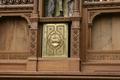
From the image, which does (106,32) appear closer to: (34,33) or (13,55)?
(34,33)

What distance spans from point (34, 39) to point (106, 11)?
1682 mm

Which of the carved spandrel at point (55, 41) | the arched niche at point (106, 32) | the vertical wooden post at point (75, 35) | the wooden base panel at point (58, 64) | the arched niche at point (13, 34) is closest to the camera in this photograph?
the wooden base panel at point (58, 64)

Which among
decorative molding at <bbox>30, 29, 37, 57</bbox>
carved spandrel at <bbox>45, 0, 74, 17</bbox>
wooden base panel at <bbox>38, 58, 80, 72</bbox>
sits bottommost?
wooden base panel at <bbox>38, 58, 80, 72</bbox>

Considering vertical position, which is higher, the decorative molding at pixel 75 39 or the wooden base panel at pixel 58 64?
the decorative molding at pixel 75 39

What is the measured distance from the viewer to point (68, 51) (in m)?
8.66

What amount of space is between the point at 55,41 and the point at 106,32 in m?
1.15

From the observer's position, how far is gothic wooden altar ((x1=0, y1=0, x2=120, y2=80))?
8461 millimetres

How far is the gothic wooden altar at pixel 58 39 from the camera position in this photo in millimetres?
8461

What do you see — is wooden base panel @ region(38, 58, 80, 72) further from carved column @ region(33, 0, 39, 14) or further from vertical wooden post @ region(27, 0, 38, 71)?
carved column @ region(33, 0, 39, 14)

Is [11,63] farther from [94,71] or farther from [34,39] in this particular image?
[94,71]

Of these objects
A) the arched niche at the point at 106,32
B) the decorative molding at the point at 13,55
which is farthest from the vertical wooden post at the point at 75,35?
the decorative molding at the point at 13,55

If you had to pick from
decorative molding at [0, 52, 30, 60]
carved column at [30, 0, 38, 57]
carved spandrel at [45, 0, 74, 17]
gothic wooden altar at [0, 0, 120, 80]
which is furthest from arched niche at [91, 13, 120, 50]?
decorative molding at [0, 52, 30, 60]

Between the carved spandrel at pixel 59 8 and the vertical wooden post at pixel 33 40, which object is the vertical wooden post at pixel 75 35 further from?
the vertical wooden post at pixel 33 40

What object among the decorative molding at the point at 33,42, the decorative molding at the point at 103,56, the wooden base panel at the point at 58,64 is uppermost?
the decorative molding at the point at 33,42
